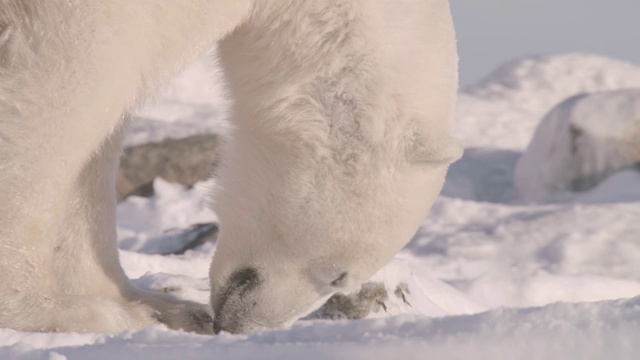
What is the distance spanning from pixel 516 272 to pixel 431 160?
2.94m

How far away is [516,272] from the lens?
655cm

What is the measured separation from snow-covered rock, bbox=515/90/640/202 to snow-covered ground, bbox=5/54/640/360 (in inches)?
8.1

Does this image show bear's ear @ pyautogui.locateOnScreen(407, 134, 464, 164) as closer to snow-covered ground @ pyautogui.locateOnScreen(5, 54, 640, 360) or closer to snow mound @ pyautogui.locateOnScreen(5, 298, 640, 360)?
snow-covered ground @ pyautogui.locateOnScreen(5, 54, 640, 360)

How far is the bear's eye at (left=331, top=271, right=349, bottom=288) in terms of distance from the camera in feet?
13.1

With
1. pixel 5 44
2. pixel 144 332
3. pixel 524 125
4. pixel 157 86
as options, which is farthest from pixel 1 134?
pixel 524 125

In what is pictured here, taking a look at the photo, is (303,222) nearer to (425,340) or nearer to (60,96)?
(60,96)

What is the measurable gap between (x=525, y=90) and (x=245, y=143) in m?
12.1

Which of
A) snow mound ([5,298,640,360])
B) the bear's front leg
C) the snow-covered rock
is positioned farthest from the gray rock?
snow mound ([5,298,640,360])

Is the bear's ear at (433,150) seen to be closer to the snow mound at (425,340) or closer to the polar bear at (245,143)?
the polar bear at (245,143)

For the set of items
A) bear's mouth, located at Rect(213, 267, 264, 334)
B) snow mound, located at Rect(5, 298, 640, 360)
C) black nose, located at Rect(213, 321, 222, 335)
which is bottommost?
black nose, located at Rect(213, 321, 222, 335)

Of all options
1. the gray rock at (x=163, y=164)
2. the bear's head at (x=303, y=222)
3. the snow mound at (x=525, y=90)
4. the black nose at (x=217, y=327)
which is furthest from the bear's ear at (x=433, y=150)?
the snow mound at (x=525, y=90)

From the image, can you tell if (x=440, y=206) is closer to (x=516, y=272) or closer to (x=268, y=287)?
(x=516, y=272)

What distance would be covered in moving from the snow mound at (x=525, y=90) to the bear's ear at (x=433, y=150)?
9623 millimetres

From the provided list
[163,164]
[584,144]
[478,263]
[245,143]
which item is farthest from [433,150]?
[584,144]
